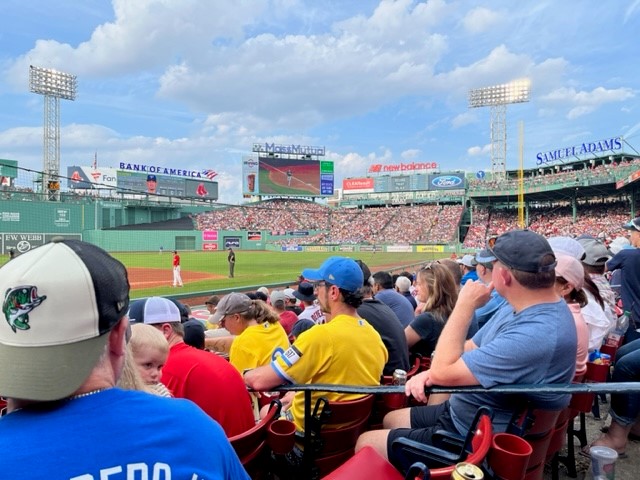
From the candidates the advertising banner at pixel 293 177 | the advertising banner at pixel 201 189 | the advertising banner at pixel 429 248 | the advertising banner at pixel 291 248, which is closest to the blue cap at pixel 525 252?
the advertising banner at pixel 429 248

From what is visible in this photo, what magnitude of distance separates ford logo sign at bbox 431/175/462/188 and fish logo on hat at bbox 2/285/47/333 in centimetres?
7300

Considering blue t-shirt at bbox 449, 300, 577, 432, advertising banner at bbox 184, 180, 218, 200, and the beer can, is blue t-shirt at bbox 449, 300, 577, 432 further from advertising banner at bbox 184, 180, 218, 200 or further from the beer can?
advertising banner at bbox 184, 180, 218, 200

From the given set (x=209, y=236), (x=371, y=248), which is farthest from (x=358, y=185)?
(x=209, y=236)

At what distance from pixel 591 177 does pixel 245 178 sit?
5069cm

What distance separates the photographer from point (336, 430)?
2.76 m

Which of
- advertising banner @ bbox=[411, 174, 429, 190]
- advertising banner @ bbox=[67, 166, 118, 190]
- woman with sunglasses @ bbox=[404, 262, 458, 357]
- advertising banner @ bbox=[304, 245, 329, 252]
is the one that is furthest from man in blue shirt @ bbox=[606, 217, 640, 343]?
advertising banner @ bbox=[67, 166, 118, 190]

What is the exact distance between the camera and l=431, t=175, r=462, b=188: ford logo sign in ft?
230

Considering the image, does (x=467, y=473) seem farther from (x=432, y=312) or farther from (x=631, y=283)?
(x=631, y=283)

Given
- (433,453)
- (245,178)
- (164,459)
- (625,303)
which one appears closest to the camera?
(164,459)

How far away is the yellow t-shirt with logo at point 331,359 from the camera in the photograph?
2822mm

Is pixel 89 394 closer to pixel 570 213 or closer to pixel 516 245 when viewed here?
pixel 516 245

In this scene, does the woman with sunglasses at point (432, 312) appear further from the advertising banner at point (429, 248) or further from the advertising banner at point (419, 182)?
the advertising banner at point (419, 182)

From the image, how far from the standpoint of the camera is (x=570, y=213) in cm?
5362

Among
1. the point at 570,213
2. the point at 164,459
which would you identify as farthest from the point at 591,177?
the point at 164,459
